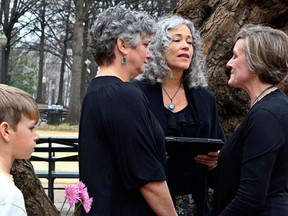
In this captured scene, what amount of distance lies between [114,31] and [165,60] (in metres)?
0.64

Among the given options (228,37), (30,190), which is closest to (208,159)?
(30,190)

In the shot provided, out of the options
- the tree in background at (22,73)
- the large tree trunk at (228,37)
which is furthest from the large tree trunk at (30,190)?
the tree in background at (22,73)

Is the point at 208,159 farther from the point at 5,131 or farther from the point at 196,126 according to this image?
the point at 5,131

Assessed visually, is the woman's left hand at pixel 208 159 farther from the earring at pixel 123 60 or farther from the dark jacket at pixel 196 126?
the earring at pixel 123 60

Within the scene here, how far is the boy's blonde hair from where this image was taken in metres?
1.81

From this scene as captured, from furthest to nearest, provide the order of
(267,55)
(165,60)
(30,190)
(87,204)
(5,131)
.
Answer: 1. (30,190)
2. (165,60)
3. (267,55)
4. (87,204)
5. (5,131)

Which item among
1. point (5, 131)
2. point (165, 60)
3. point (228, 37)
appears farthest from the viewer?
point (228, 37)

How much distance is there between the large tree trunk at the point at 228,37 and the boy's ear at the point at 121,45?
1.90 metres

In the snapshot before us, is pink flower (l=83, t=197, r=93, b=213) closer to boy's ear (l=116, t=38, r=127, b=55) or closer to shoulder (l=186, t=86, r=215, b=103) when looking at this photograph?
boy's ear (l=116, t=38, r=127, b=55)

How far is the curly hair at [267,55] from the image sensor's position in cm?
237

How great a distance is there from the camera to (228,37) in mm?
4270

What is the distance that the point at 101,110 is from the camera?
7.43 ft

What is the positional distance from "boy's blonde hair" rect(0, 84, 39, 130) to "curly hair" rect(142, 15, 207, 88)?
1.18 metres

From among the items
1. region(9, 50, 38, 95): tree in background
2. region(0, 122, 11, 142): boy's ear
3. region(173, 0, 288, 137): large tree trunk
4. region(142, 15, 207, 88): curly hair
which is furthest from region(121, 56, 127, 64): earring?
region(9, 50, 38, 95): tree in background
